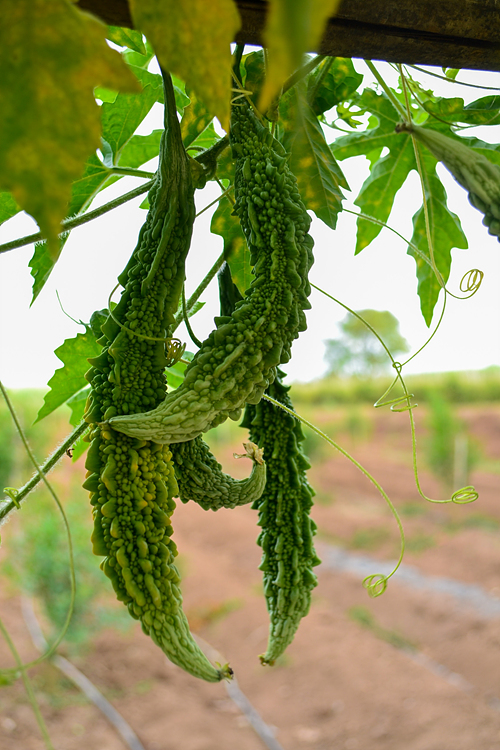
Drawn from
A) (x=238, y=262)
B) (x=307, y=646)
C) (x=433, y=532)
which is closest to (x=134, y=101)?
(x=238, y=262)

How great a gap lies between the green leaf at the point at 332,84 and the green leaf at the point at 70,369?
328mm

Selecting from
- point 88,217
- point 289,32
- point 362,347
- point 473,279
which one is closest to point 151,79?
point 88,217

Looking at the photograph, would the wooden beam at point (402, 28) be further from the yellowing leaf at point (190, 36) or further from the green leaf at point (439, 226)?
the green leaf at point (439, 226)

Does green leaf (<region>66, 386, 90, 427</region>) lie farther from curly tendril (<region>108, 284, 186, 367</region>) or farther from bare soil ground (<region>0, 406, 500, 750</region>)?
bare soil ground (<region>0, 406, 500, 750</region>)

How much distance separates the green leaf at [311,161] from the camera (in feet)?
1.68

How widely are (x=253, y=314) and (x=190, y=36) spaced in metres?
0.17

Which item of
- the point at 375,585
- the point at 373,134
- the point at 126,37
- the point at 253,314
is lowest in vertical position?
the point at 375,585

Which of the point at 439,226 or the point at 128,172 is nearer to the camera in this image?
the point at 128,172

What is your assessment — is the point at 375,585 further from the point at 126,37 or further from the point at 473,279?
the point at 126,37

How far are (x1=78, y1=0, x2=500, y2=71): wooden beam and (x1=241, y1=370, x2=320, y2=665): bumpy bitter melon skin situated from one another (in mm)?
277

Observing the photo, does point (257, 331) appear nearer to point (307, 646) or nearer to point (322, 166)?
point (322, 166)

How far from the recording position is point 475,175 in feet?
1.13

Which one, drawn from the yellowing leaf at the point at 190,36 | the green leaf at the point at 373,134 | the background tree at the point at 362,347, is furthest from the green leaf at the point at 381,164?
the background tree at the point at 362,347

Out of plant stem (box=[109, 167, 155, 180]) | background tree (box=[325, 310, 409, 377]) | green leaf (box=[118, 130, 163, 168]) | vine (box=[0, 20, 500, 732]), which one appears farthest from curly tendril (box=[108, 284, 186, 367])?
background tree (box=[325, 310, 409, 377])
